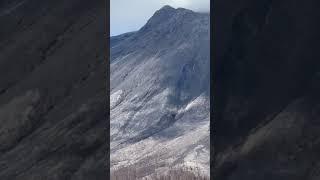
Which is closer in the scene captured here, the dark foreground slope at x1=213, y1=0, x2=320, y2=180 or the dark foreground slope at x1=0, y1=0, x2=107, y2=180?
the dark foreground slope at x1=213, y1=0, x2=320, y2=180

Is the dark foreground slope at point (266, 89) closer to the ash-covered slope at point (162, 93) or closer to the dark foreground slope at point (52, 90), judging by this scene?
the dark foreground slope at point (52, 90)

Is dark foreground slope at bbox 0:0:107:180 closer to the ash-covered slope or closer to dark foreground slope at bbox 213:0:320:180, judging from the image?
dark foreground slope at bbox 213:0:320:180

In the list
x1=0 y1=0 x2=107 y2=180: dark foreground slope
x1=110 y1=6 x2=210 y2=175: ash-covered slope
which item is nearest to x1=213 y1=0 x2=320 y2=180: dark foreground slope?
x1=0 y1=0 x2=107 y2=180: dark foreground slope

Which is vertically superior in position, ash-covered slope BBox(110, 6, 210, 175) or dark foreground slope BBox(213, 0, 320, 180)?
dark foreground slope BBox(213, 0, 320, 180)

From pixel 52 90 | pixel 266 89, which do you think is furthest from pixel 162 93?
pixel 266 89

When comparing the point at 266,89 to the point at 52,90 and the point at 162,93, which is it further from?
the point at 162,93

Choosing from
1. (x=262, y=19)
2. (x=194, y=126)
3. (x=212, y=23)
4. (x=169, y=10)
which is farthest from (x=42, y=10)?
(x=169, y=10)

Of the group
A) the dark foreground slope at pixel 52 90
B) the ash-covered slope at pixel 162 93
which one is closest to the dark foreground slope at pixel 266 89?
the dark foreground slope at pixel 52 90
